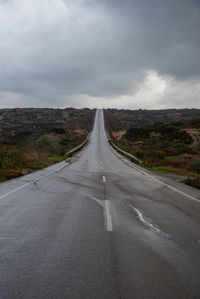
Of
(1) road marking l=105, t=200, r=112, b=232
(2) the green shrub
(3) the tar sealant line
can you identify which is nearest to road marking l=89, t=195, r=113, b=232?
(1) road marking l=105, t=200, r=112, b=232

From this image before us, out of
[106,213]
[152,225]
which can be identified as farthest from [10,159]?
[152,225]

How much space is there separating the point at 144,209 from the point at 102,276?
4.77 meters

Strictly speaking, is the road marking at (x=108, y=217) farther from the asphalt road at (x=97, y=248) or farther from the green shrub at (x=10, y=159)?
the green shrub at (x=10, y=159)

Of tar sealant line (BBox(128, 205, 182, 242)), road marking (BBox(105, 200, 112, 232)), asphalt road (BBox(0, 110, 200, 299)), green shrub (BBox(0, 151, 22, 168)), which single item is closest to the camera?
asphalt road (BBox(0, 110, 200, 299))

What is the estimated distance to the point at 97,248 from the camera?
4770 mm

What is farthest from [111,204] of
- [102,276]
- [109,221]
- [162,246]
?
[102,276]

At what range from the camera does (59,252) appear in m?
4.53

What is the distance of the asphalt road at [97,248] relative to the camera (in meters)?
3.42

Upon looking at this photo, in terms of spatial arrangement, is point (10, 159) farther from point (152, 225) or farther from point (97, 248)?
point (97, 248)

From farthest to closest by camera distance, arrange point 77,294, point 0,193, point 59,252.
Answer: point 0,193 < point 59,252 < point 77,294

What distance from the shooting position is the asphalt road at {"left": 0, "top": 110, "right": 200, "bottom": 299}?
3422 mm

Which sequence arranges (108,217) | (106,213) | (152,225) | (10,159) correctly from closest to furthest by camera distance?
(152,225), (108,217), (106,213), (10,159)

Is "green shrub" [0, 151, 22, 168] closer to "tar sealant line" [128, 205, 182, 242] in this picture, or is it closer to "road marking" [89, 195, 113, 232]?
"road marking" [89, 195, 113, 232]

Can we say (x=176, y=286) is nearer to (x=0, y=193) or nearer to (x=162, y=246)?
(x=162, y=246)
